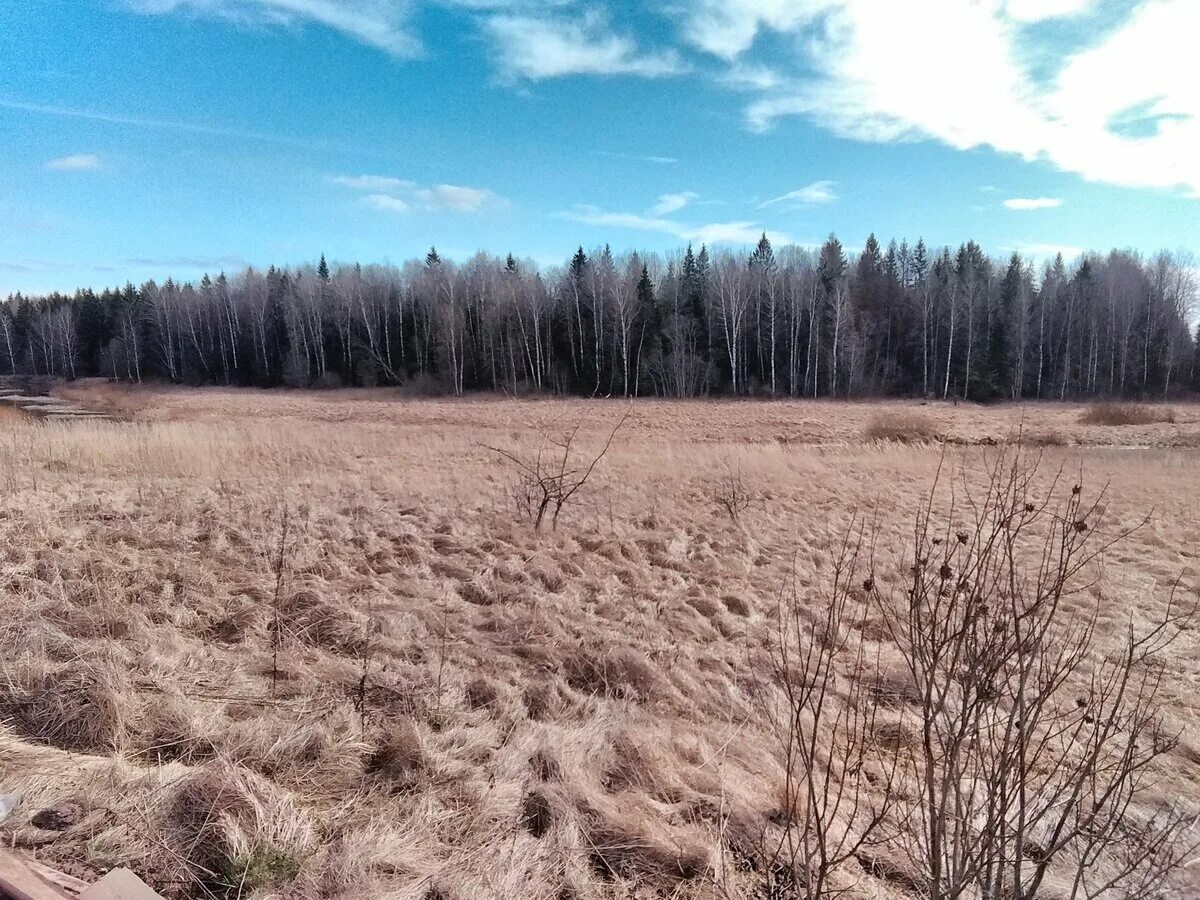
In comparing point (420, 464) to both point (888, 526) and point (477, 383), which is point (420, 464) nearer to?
point (888, 526)

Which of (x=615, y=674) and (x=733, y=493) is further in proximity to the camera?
(x=733, y=493)

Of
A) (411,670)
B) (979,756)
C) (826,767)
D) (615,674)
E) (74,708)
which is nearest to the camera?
(979,756)

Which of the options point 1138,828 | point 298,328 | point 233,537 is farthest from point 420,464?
Result: point 298,328

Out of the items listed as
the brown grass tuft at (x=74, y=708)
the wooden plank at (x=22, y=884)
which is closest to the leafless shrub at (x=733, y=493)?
the brown grass tuft at (x=74, y=708)

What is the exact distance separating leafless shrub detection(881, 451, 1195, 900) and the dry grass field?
293 mm

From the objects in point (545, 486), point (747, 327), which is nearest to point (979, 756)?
point (545, 486)

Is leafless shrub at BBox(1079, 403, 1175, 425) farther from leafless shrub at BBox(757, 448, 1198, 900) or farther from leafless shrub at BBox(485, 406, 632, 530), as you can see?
leafless shrub at BBox(757, 448, 1198, 900)

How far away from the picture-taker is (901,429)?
22.3 metres

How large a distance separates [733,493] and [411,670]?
601cm

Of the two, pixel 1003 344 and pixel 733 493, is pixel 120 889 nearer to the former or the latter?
pixel 733 493

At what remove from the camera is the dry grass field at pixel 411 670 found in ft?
8.72

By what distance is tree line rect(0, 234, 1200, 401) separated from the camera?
129ft

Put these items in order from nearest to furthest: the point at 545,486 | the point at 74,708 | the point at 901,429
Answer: the point at 74,708, the point at 545,486, the point at 901,429

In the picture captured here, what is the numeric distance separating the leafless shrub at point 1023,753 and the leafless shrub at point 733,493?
2935mm
